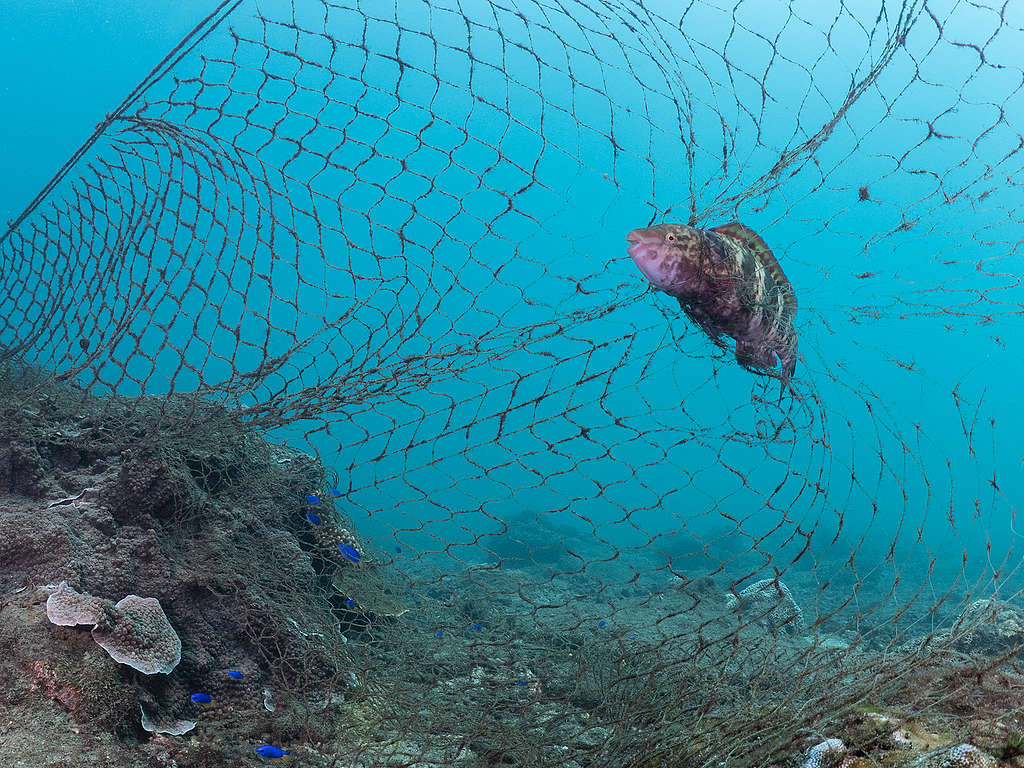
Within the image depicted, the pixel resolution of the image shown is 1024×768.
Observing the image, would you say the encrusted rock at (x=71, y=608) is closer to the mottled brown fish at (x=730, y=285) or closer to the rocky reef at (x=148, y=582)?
the rocky reef at (x=148, y=582)

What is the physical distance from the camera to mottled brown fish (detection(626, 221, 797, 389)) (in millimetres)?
3096

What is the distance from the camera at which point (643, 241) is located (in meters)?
3.07

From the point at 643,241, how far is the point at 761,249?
3.18ft

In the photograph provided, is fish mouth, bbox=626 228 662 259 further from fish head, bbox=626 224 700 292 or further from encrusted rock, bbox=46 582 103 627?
encrusted rock, bbox=46 582 103 627

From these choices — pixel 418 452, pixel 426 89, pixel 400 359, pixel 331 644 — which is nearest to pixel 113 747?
pixel 331 644

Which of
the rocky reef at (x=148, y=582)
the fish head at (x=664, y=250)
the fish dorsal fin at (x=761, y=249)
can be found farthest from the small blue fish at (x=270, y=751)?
the fish dorsal fin at (x=761, y=249)

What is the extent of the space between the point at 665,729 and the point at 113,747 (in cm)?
247

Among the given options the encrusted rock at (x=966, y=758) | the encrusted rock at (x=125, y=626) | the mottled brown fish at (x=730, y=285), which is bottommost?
the encrusted rock at (x=125, y=626)

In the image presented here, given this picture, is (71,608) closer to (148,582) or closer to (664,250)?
(148,582)

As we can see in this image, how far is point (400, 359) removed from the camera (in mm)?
3467

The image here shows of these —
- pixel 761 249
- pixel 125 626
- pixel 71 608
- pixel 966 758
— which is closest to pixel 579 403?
pixel 761 249

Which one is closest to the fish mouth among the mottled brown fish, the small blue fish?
the mottled brown fish

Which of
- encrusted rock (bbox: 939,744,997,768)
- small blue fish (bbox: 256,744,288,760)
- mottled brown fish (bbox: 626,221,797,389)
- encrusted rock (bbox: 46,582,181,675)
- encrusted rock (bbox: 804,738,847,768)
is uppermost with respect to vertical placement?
mottled brown fish (bbox: 626,221,797,389)

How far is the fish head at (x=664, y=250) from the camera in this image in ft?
10.1
